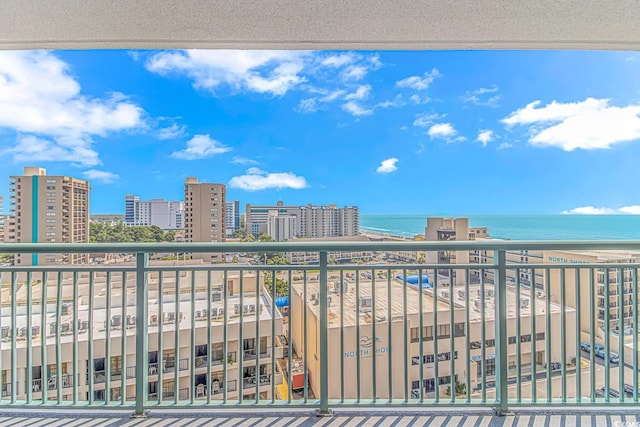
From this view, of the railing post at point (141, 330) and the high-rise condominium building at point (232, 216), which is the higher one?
the high-rise condominium building at point (232, 216)

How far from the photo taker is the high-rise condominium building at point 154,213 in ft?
8.20

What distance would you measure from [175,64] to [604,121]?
472cm

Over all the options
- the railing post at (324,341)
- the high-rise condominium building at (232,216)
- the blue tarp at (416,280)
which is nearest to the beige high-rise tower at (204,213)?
the high-rise condominium building at (232,216)

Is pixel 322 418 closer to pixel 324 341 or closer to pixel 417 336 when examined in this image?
pixel 324 341

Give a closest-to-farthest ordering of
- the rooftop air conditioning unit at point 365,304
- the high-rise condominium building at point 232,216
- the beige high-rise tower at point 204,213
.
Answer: the rooftop air conditioning unit at point 365,304
the beige high-rise tower at point 204,213
the high-rise condominium building at point 232,216

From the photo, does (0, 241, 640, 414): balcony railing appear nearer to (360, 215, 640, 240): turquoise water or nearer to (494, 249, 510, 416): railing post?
(494, 249, 510, 416): railing post

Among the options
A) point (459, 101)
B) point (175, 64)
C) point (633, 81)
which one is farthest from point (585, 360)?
point (175, 64)

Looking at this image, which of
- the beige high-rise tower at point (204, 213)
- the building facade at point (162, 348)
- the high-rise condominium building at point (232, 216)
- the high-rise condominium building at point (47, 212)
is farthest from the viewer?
the high-rise condominium building at point (232, 216)

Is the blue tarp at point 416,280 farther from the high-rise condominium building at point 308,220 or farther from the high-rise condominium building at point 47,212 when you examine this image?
the high-rise condominium building at point 47,212

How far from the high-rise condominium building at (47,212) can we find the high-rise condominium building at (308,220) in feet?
3.86

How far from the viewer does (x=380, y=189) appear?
13.3ft

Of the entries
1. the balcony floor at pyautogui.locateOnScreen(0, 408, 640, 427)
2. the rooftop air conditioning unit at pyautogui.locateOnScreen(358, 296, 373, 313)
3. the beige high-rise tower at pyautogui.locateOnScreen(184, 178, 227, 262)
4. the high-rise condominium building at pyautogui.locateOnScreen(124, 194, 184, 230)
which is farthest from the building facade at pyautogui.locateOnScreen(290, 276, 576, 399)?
the high-rise condominium building at pyautogui.locateOnScreen(124, 194, 184, 230)

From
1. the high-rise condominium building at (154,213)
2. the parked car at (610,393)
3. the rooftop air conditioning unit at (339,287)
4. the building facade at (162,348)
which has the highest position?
the high-rise condominium building at (154,213)

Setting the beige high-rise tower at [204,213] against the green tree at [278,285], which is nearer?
the green tree at [278,285]
